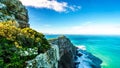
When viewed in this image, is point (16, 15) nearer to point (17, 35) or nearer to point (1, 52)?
point (17, 35)

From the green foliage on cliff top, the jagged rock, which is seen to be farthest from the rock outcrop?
the green foliage on cliff top

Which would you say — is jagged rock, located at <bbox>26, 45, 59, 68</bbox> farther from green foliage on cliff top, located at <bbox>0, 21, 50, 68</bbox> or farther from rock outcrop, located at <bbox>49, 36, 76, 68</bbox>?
rock outcrop, located at <bbox>49, 36, 76, 68</bbox>

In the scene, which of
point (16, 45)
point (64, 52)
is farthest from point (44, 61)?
point (64, 52)

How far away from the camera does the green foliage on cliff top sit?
401 inches

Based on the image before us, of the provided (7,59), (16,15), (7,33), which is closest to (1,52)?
(7,59)

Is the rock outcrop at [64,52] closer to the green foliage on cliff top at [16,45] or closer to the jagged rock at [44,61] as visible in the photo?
the jagged rock at [44,61]

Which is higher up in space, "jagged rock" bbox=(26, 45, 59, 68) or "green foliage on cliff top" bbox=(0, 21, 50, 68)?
"green foliage on cliff top" bbox=(0, 21, 50, 68)

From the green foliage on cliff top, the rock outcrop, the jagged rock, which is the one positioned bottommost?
the rock outcrop

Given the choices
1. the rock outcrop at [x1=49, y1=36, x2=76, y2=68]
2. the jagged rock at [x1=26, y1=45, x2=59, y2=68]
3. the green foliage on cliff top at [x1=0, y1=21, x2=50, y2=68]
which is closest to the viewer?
the green foliage on cliff top at [x1=0, y1=21, x2=50, y2=68]

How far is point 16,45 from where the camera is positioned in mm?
11297

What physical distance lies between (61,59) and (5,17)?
62.4ft

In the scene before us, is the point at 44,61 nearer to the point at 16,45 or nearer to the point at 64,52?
the point at 16,45

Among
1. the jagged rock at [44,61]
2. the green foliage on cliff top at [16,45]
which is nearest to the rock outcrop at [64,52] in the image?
the jagged rock at [44,61]

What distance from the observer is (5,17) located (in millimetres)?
17484
